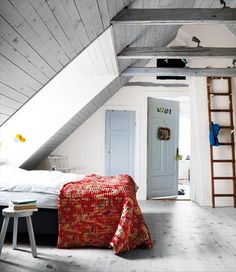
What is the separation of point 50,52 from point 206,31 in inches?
163

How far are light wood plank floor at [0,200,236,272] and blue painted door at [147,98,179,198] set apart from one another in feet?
8.96

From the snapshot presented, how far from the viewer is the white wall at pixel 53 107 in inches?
199

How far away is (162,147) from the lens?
722 cm

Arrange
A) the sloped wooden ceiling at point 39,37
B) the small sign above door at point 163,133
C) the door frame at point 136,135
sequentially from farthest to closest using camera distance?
1. the small sign above door at point 163,133
2. the door frame at point 136,135
3. the sloped wooden ceiling at point 39,37

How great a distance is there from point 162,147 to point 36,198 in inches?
165

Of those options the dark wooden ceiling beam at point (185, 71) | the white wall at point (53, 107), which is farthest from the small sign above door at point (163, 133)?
the white wall at point (53, 107)

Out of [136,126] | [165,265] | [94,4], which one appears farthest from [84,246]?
[136,126]

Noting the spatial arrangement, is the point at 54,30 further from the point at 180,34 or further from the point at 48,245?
the point at 180,34

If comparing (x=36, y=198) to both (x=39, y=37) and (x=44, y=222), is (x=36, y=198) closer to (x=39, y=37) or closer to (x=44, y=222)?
(x=44, y=222)

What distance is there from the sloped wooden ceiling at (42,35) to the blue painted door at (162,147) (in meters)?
3.19

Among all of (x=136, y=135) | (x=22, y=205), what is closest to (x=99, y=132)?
(x=136, y=135)

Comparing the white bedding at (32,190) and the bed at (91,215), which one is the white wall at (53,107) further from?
the bed at (91,215)

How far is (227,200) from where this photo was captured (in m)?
5.86

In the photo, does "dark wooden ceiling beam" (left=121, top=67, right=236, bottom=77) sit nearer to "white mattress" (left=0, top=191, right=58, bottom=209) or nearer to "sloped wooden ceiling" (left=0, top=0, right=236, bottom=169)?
"sloped wooden ceiling" (left=0, top=0, right=236, bottom=169)
